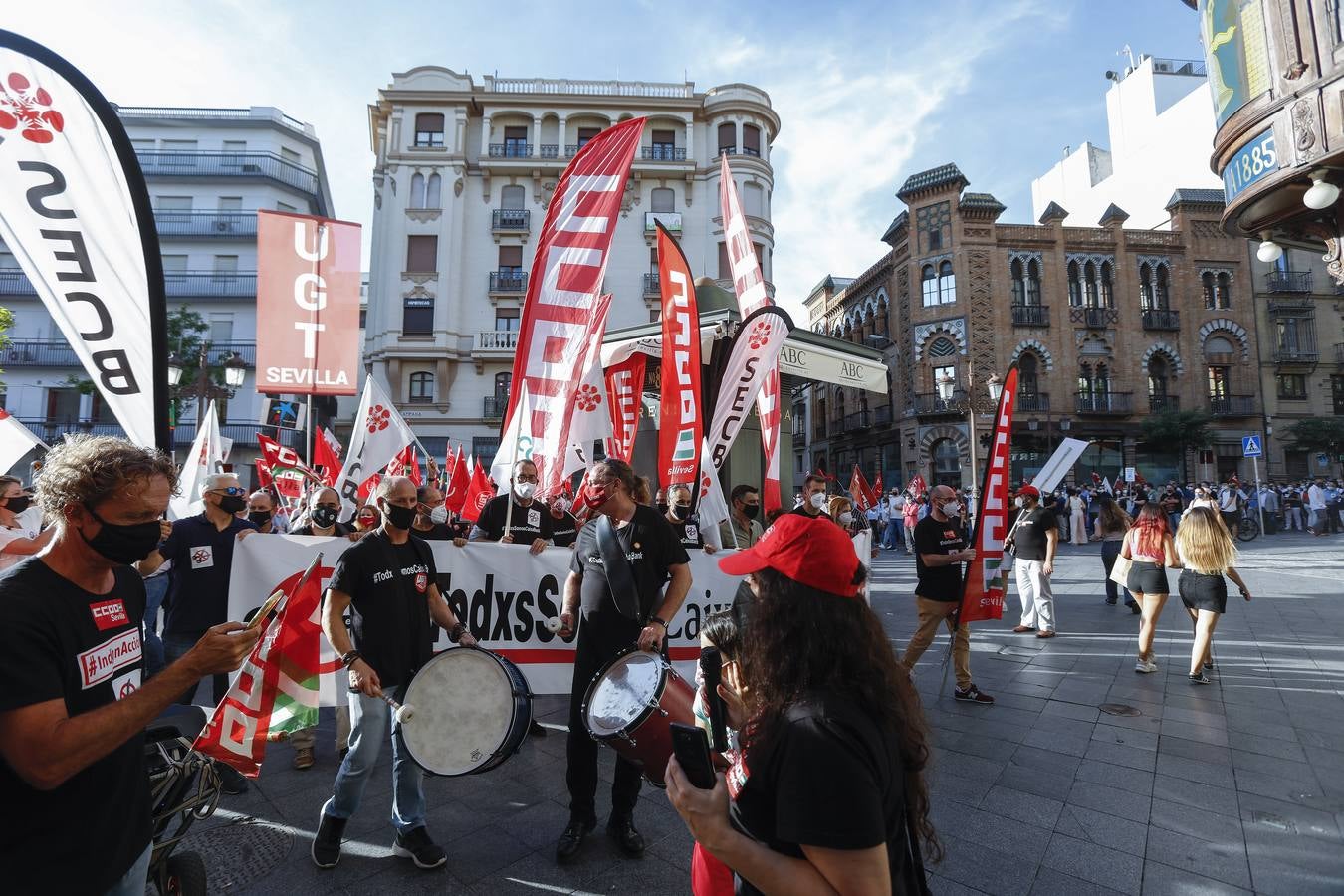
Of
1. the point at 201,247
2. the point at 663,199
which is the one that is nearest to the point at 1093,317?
the point at 663,199

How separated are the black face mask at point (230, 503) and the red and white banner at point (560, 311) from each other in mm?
2103

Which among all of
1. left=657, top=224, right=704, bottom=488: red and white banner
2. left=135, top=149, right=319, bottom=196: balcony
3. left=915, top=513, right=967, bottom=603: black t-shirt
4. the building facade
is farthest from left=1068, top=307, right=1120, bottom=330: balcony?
left=135, top=149, right=319, bottom=196: balcony

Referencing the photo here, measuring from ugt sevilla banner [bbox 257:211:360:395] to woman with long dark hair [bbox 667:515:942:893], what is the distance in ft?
17.3

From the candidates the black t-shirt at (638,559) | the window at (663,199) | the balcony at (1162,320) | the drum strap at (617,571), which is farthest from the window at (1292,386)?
the drum strap at (617,571)

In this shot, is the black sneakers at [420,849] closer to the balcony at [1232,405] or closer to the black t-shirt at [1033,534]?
the black t-shirt at [1033,534]

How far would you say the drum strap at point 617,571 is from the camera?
3451 millimetres

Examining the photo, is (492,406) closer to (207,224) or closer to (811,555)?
(207,224)

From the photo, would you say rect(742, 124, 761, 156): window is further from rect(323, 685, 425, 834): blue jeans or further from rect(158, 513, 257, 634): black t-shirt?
rect(323, 685, 425, 834): blue jeans

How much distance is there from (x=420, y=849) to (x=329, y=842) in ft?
1.44

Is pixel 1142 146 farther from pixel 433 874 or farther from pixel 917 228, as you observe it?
pixel 433 874

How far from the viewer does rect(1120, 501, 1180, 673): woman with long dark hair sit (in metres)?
6.30

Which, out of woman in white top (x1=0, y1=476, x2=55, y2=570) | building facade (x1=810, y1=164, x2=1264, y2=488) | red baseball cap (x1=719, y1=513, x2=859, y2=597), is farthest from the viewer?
building facade (x1=810, y1=164, x2=1264, y2=488)

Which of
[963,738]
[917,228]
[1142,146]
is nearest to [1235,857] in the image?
[963,738]

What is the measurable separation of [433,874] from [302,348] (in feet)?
15.3
